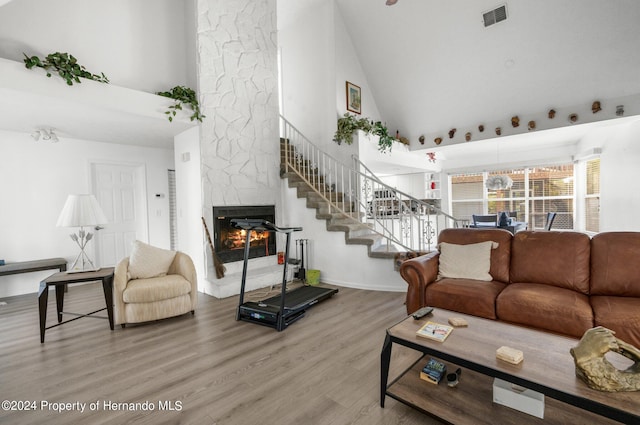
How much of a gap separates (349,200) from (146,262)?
10.9ft

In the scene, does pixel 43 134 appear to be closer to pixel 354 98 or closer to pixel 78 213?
pixel 78 213

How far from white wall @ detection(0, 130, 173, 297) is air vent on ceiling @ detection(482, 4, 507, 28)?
674 cm

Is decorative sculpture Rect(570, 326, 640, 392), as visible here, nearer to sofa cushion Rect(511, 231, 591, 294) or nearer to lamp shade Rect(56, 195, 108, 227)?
sofa cushion Rect(511, 231, 591, 294)


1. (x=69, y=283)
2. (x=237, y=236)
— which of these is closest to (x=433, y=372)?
(x=69, y=283)

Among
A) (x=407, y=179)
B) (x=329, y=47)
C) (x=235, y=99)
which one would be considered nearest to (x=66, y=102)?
(x=235, y=99)

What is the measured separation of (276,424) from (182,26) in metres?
5.43

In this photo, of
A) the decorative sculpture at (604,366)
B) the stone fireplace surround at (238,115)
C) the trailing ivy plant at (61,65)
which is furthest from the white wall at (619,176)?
the trailing ivy plant at (61,65)

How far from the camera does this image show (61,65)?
316 cm

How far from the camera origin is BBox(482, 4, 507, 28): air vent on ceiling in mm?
4502

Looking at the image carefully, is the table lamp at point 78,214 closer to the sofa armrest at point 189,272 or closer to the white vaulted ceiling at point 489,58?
the sofa armrest at point 189,272

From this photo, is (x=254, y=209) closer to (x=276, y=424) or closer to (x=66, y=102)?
(x=66, y=102)

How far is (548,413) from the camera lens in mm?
1583

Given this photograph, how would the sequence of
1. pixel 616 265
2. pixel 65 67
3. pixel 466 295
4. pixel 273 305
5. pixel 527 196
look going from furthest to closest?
pixel 527 196, pixel 273 305, pixel 65 67, pixel 466 295, pixel 616 265

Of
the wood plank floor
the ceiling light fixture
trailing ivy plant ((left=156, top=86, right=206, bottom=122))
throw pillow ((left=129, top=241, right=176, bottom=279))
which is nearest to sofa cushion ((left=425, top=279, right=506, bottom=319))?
the wood plank floor
